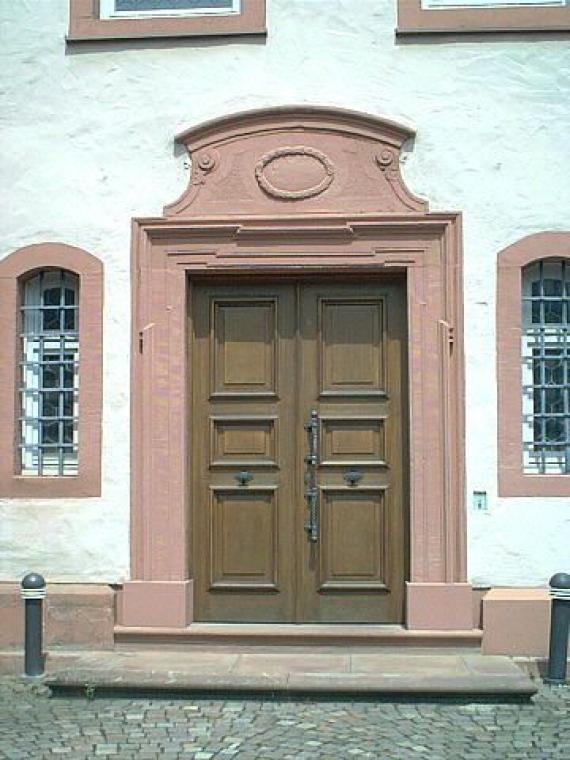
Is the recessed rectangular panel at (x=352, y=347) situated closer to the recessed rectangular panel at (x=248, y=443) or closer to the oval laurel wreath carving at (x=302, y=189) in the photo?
the recessed rectangular panel at (x=248, y=443)

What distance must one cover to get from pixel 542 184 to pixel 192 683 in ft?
13.2

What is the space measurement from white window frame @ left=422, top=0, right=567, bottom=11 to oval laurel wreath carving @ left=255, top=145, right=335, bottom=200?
127 cm

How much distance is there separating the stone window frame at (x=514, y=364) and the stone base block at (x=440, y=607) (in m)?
0.73

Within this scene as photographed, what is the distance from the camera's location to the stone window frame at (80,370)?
27.4 ft

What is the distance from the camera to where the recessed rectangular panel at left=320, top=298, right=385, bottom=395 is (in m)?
8.47

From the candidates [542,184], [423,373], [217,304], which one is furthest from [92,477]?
[542,184]

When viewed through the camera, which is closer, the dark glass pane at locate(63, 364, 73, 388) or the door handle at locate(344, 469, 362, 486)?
the door handle at locate(344, 469, 362, 486)

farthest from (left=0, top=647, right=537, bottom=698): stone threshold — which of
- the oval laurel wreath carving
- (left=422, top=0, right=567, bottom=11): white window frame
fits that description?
(left=422, top=0, right=567, bottom=11): white window frame

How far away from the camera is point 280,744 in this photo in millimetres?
6387

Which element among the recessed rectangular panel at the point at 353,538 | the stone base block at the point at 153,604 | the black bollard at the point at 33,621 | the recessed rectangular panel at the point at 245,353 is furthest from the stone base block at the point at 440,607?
the black bollard at the point at 33,621

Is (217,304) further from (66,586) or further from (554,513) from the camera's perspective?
(554,513)

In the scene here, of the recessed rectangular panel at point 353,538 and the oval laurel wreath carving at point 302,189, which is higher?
the oval laurel wreath carving at point 302,189

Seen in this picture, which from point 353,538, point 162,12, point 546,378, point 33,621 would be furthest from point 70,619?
point 162,12

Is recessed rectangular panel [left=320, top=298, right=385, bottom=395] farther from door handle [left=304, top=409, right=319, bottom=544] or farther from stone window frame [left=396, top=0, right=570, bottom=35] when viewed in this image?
stone window frame [left=396, top=0, right=570, bottom=35]
